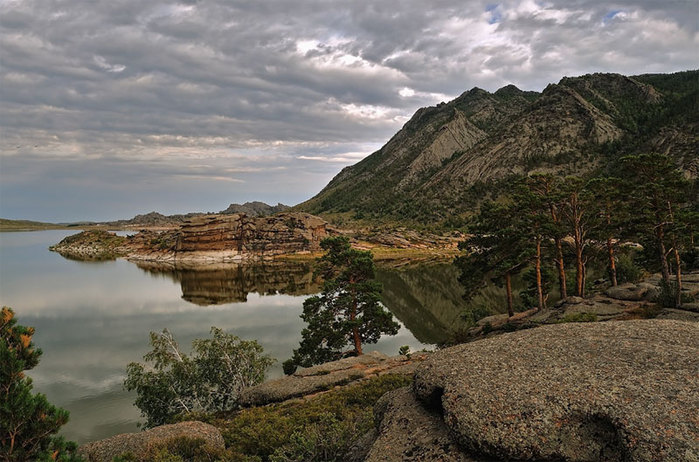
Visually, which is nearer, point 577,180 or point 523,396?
point 523,396

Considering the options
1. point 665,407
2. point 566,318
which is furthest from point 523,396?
point 566,318

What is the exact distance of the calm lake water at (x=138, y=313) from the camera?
30.2 m

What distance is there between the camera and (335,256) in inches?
1296

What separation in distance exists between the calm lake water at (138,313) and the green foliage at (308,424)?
514 inches

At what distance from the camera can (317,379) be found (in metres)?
23.3

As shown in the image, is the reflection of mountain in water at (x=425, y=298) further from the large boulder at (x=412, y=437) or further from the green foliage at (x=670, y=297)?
the large boulder at (x=412, y=437)

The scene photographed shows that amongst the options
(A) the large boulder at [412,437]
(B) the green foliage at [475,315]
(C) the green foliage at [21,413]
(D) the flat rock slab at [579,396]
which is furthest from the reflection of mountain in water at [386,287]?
(C) the green foliage at [21,413]

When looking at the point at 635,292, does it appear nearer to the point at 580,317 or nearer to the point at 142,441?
the point at 580,317

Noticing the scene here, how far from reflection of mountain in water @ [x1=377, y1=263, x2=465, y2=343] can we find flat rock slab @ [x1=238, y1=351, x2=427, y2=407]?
60.2 feet

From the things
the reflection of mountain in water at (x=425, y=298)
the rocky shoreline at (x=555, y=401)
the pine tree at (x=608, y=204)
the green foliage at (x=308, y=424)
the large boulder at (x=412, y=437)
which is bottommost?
the reflection of mountain in water at (x=425, y=298)

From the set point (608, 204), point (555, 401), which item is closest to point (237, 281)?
point (608, 204)

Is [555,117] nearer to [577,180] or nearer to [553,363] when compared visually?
[577,180]

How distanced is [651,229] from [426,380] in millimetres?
26031

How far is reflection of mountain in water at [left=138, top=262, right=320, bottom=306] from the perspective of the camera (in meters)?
76.4
